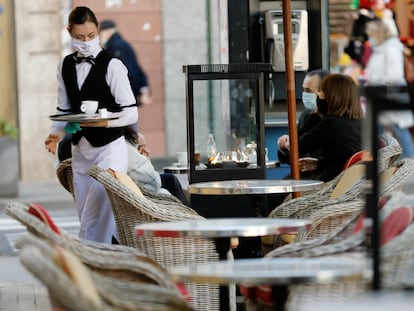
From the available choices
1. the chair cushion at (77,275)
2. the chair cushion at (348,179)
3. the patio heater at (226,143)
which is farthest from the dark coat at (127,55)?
the chair cushion at (77,275)

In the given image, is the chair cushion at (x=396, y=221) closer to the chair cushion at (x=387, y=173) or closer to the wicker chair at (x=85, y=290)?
the wicker chair at (x=85, y=290)

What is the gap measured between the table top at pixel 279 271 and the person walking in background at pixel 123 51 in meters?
13.2

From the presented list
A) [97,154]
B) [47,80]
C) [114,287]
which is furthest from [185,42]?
[114,287]

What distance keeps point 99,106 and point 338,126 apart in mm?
1714

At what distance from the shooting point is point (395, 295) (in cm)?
409

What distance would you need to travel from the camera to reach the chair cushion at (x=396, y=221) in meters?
5.00

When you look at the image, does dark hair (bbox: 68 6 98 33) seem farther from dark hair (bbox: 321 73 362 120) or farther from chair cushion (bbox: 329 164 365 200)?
chair cushion (bbox: 329 164 365 200)

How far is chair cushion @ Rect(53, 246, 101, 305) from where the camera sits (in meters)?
4.24

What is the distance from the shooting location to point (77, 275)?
14.0 ft

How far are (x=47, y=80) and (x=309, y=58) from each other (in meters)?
7.58

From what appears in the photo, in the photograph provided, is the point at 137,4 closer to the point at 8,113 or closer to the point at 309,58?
the point at 8,113

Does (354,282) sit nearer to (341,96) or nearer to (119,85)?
(119,85)

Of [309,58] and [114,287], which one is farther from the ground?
[309,58]

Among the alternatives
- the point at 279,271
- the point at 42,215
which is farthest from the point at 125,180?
the point at 279,271
